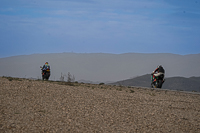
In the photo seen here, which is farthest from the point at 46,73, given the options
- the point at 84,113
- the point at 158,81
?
the point at 84,113

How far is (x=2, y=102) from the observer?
11.4 m

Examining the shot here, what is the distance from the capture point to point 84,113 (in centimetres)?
1087

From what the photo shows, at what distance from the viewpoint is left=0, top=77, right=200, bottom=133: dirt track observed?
29.8 feet

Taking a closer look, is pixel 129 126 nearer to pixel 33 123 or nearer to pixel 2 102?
pixel 33 123

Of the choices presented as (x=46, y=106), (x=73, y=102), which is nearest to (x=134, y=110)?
(x=73, y=102)

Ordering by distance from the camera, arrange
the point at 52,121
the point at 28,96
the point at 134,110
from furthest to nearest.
A: the point at 28,96, the point at 134,110, the point at 52,121

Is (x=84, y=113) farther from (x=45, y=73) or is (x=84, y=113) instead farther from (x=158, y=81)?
(x=45, y=73)

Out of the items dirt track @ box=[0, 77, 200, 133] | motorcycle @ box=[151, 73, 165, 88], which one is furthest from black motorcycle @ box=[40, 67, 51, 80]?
dirt track @ box=[0, 77, 200, 133]

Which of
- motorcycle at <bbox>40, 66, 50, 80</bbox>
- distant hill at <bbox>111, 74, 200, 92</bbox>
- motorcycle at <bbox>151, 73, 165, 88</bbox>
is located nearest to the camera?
motorcycle at <bbox>151, 73, 165, 88</bbox>

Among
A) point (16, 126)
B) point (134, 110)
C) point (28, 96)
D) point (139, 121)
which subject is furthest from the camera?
point (28, 96)

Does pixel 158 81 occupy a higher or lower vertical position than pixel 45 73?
lower

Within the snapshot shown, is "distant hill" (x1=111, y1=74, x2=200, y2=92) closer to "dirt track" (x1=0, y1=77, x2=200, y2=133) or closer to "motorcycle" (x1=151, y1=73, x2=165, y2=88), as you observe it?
"motorcycle" (x1=151, y1=73, x2=165, y2=88)

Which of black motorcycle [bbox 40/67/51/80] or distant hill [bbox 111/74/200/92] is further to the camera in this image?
distant hill [bbox 111/74/200/92]

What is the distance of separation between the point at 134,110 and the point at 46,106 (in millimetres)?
3232
